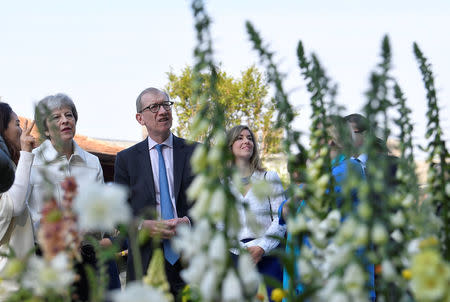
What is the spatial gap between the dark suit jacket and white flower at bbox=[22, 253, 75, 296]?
10.4 feet

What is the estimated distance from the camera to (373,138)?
1050 millimetres

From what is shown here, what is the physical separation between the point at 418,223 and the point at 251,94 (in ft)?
84.7

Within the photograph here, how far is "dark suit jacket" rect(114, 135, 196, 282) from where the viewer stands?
451 centimetres

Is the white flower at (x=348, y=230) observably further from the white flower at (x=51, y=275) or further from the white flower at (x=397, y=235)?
the white flower at (x=51, y=275)

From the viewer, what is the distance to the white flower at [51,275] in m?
1.16

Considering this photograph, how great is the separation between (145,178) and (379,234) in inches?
149

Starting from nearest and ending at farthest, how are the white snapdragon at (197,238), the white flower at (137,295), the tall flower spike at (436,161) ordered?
the white flower at (137,295) < the white snapdragon at (197,238) < the tall flower spike at (436,161)

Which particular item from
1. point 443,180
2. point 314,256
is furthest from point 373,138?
point 443,180

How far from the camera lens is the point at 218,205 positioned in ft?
3.66

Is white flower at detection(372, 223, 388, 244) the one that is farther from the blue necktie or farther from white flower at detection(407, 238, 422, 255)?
the blue necktie

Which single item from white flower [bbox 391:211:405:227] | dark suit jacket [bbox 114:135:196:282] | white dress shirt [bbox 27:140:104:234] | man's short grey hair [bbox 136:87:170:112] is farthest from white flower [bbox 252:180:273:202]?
man's short grey hair [bbox 136:87:170:112]

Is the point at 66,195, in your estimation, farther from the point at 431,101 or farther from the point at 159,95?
the point at 159,95

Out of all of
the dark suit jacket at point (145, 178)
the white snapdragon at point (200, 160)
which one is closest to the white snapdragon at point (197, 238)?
the white snapdragon at point (200, 160)

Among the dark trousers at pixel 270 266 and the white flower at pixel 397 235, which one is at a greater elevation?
the white flower at pixel 397 235
